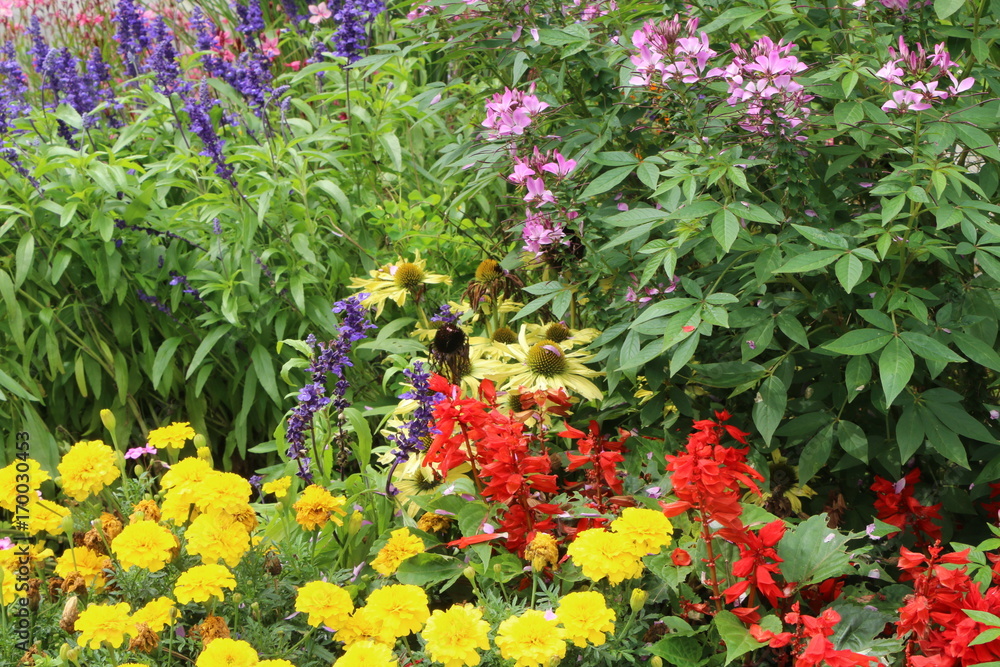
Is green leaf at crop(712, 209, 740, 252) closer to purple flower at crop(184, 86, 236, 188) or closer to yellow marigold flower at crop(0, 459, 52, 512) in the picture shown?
yellow marigold flower at crop(0, 459, 52, 512)

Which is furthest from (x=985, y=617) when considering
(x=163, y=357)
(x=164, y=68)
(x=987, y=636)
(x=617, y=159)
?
(x=164, y=68)

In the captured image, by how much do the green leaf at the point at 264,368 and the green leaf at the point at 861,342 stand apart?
1.52 metres

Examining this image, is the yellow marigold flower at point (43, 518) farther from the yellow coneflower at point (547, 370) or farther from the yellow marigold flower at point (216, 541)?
the yellow coneflower at point (547, 370)

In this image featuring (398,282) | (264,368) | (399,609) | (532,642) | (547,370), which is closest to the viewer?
(532,642)

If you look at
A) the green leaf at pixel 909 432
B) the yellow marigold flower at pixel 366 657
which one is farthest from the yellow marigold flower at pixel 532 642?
the green leaf at pixel 909 432

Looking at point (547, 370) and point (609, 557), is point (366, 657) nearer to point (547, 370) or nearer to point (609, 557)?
point (609, 557)

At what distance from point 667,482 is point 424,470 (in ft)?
1.68

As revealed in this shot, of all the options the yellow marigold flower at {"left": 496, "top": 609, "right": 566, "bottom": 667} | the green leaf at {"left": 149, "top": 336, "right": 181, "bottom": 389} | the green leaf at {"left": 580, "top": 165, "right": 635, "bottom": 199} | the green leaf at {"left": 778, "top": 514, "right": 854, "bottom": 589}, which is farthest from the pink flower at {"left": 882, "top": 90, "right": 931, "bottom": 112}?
the green leaf at {"left": 149, "top": 336, "right": 181, "bottom": 389}

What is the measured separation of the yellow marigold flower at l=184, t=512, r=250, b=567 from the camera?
1.45m

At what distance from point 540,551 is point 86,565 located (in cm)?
83

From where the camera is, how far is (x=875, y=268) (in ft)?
5.89

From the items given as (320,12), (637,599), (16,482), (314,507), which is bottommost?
(637,599)

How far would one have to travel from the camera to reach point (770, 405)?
64.6 inches

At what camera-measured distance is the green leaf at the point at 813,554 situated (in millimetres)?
1408
